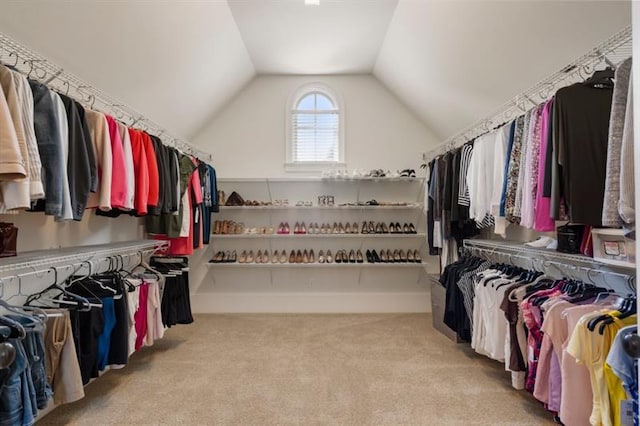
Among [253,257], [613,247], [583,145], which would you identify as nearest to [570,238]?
[613,247]

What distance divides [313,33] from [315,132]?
1.42 m

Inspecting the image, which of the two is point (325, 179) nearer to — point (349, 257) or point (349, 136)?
point (349, 136)

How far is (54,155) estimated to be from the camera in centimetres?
176

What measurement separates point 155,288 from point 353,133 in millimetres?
3224

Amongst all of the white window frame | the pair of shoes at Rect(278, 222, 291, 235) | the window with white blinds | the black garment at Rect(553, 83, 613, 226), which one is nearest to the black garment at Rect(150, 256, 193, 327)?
the pair of shoes at Rect(278, 222, 291, 235)

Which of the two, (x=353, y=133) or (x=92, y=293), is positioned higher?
(x=353, y=133)

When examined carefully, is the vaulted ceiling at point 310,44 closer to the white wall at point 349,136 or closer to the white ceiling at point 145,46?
the white ceiling at point 145,46

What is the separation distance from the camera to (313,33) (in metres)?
3.72

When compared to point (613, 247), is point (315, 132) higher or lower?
higher

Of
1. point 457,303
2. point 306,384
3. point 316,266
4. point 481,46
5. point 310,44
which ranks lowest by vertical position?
point 306,384

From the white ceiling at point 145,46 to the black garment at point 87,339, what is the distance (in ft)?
5.67

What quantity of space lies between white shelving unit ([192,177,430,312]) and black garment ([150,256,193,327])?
125cm

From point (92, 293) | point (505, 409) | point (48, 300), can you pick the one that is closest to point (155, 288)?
point (92, 293)

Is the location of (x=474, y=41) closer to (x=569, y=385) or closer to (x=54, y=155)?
(x=569, y=385)
